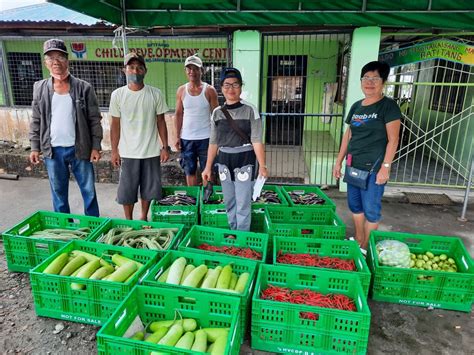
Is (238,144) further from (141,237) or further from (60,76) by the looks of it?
(60,76)

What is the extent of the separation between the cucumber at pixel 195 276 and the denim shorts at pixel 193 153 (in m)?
1.99

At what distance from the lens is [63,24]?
688 cm

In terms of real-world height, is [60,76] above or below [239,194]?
above

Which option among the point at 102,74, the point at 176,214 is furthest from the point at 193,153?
the point at 102,74

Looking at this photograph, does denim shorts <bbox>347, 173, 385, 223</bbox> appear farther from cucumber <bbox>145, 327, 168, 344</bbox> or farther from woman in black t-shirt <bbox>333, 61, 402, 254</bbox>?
cucumber <bbox>145, 327, 168, 344</bbox>

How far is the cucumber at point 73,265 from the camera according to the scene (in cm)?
286

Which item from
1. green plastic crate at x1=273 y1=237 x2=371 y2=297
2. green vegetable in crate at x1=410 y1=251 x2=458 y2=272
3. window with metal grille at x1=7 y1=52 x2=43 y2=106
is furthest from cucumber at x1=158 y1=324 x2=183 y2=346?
window with metal grille at x1=7 y1=52 x2=43 y2=106

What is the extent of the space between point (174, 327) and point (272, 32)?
15.9ft

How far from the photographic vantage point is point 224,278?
279 centimetres

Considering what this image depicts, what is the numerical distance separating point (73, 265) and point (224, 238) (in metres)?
1.37

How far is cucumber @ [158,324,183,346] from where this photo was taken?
219 cm

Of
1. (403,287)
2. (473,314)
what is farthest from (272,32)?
(473,314)

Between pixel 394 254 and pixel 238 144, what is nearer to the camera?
pixel 394 254

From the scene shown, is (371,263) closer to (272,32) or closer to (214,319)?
(214,319)
